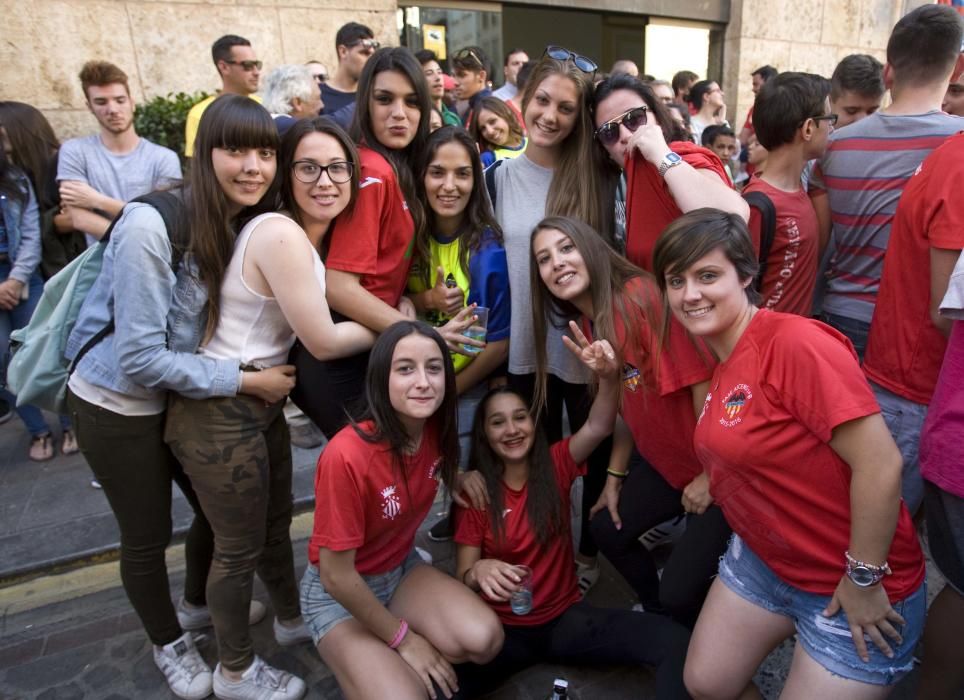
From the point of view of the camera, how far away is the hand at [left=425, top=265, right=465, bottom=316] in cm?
257

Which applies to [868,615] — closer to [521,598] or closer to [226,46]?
[521,598]

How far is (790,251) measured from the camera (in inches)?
101

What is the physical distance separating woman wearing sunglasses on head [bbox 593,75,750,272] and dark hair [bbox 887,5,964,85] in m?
0.84

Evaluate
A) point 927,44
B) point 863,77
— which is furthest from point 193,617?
point 863,77

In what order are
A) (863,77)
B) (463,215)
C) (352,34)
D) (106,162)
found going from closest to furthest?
1. (463,215)
2. (863,77)
3. (106,162)
4. (352,34)

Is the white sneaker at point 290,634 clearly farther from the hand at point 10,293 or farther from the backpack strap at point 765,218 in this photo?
the hand at point 10,293

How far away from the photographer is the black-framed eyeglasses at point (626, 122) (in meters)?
2.39

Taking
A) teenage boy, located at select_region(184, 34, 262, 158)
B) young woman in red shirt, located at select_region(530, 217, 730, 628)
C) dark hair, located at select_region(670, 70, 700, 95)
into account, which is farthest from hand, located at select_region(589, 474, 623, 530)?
dark hair, located at select_region(670, 70, 700, 95)

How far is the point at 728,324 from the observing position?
185 centimetres

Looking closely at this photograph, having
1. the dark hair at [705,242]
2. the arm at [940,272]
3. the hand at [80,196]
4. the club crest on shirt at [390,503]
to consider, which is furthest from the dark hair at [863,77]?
the hand at [80,196]

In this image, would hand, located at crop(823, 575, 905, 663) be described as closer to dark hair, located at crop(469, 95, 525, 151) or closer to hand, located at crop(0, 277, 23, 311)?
dark hair, located at crop(469, 95, 525, 151)

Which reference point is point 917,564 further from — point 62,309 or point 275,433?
point 62,309

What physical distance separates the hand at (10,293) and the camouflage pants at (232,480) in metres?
2.73

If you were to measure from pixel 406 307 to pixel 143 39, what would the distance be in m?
5.23
